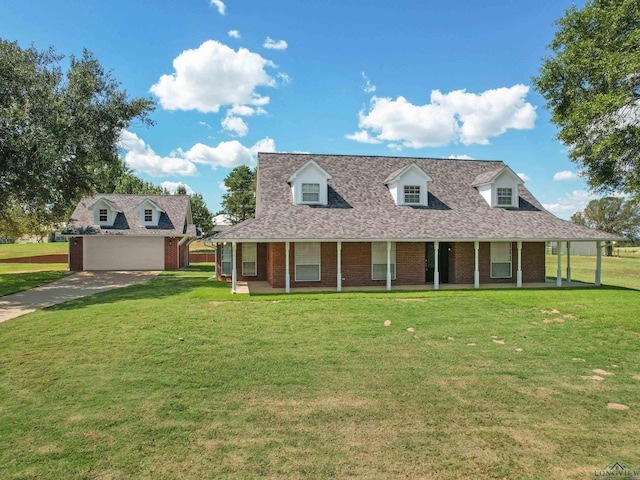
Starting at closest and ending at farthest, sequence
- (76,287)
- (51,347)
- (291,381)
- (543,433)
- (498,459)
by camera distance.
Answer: (498,459) → (543,433) → (291,381) → (51,347) → (76,287)

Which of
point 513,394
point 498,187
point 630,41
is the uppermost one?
point 630,41

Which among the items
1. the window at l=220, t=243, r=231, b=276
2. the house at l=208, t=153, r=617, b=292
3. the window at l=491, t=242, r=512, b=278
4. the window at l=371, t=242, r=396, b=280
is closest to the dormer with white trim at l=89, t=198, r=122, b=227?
the house at l=208, t=153, r=617, b=292

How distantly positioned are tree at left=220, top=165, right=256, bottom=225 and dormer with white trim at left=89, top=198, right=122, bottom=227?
20.8 meters

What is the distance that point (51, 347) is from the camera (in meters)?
8.95

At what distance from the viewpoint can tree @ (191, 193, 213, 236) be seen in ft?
175

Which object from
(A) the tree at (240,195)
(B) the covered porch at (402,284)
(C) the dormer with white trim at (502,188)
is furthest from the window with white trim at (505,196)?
(A) the tree at (240,195)

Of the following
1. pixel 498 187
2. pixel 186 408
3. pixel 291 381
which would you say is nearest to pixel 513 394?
pixel 291 381

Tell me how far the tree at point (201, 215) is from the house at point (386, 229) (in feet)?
108

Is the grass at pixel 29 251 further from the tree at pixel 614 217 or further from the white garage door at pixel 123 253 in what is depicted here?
the tree at pixel 614 217

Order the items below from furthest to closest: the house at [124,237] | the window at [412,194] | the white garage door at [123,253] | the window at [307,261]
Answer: the white garage door at [123,253]
the house at [124,237]
the window at [412,194]
the window at [307,261]

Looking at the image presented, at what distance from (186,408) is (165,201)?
29398 millimetres

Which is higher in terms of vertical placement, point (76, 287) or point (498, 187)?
point (498, 187)

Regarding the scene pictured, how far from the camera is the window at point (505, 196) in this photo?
20953 millimetres

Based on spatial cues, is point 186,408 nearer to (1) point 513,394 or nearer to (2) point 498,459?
(2) point 498,459
